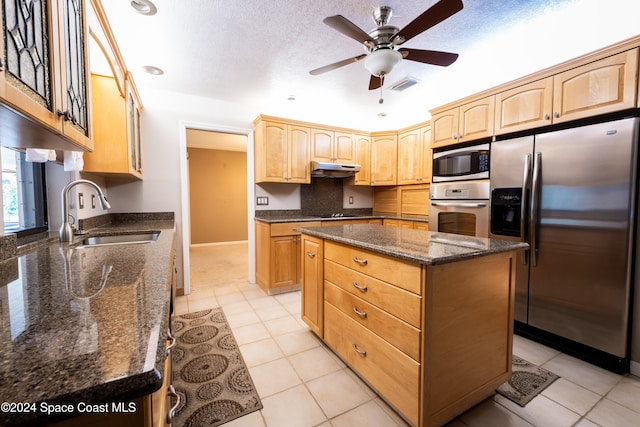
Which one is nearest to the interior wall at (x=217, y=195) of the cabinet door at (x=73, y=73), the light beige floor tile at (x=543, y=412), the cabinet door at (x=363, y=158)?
the cabinet door at (x=363, y=158)

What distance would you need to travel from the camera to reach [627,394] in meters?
1.53

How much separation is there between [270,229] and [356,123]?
2.54m

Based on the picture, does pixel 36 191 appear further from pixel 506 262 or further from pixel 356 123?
pixel 356 123

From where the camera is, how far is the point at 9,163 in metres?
1.51

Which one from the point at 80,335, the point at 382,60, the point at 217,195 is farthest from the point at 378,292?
the point at 217,195

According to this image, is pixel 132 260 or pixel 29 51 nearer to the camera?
pixel 29 51

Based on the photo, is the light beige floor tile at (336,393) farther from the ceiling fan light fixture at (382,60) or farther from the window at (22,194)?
the ceiling fan light fixture at (382,60)

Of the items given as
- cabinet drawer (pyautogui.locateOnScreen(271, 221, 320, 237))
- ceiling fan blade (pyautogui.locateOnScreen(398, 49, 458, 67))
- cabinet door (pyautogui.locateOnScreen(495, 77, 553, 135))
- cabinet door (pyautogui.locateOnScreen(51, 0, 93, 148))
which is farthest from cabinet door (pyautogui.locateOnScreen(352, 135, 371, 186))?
cabinet door (pyautogui.locateOnScreen(51, 0, 93, 148))

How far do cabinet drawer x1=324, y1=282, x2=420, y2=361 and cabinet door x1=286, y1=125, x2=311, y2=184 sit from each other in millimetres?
1981

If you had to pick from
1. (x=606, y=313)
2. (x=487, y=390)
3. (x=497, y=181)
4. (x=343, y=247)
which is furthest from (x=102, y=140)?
(x=606, y=313)

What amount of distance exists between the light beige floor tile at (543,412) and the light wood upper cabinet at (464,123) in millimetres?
2072

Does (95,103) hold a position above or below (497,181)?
above

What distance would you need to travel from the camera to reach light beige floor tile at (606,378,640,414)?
4.78ft

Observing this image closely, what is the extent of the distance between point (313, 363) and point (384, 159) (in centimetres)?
312
